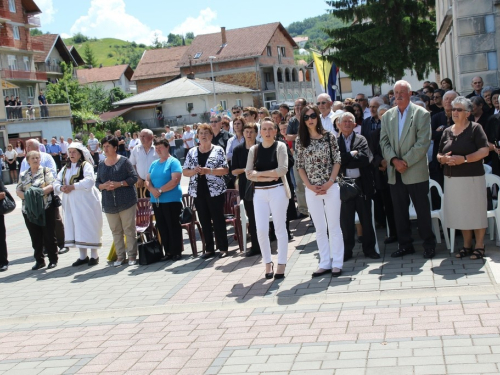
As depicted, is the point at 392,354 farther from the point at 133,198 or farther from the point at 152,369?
the point at 133,198

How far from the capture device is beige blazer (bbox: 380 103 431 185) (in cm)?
816

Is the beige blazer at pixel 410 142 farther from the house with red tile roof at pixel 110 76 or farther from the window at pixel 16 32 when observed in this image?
the house with red tile roof at pixel 110 76

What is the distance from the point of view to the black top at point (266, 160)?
27.3ft

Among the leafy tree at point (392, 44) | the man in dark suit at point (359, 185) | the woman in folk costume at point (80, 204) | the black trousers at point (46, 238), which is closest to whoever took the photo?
the man in dark suit at point (359, 185)

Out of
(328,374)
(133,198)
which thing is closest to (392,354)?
(328,374)

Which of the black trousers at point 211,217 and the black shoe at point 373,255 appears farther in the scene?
the black trousers at point 211,217

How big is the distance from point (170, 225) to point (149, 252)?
0.51 m

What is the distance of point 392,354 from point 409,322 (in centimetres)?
80

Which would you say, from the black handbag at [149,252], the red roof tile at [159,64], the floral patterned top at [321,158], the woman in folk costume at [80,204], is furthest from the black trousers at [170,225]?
the red roof tile at [159,64]

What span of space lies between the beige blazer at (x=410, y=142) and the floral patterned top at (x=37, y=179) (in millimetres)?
5601

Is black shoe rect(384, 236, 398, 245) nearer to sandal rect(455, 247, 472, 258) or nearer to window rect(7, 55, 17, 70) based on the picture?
sandal rect(455, 247, 472, 258)

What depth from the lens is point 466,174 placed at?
7.97 metres

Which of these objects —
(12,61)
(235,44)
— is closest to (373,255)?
(12,61)

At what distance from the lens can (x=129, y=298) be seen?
8359mm
